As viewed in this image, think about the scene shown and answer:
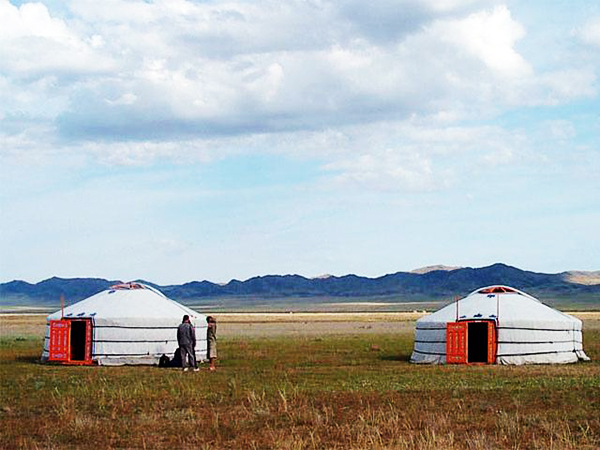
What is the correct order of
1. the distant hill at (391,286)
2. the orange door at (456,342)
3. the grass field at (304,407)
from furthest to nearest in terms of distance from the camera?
1. the distant hill at (391,286)
2. the orange door at (456,342)
3. the grass field at (304,407)

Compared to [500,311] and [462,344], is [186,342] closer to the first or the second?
[462,344]

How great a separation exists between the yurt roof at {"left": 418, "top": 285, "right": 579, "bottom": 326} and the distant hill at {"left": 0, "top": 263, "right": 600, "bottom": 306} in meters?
120

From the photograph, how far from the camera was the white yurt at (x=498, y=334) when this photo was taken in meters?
25.8

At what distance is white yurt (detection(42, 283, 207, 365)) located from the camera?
26.1 metres

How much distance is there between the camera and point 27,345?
3744 cm

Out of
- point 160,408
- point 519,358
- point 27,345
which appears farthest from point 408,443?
point 27,345

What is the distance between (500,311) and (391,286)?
15237 cm

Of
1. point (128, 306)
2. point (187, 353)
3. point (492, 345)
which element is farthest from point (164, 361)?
point (492, 345)

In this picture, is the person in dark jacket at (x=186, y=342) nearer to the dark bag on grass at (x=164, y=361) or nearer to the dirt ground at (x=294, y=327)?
the dark bag on grass at (x=164, y=361)

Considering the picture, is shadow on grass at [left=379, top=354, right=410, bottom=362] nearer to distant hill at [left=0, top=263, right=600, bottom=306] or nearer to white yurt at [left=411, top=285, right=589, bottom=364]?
white yurt at [left=411, top=285, right=589, bottom=364]

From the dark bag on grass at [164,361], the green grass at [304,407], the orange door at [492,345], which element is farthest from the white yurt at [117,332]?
the orange door at [492,345]

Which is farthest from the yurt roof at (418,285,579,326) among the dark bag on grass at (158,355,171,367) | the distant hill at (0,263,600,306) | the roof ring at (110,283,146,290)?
the distant hill at (0,263,600,306)

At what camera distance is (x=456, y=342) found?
84.7ft

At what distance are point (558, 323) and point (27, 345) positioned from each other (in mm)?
19947
